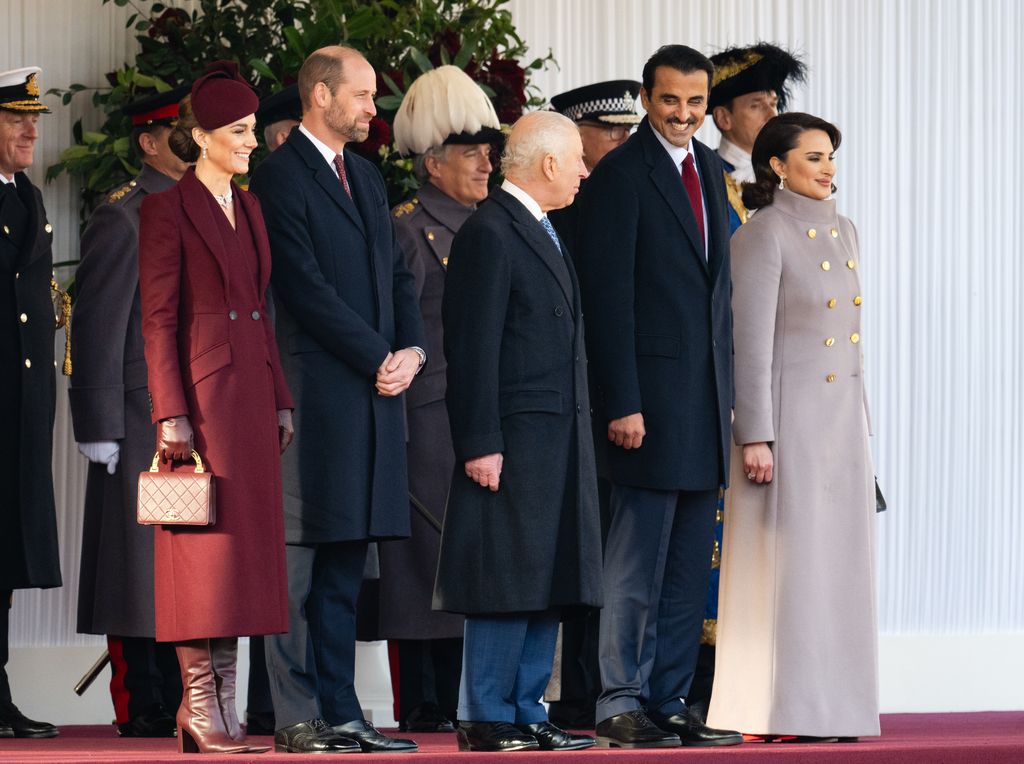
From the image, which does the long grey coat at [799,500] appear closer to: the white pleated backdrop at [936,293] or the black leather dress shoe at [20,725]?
the black leather dress shoe at [20,725]

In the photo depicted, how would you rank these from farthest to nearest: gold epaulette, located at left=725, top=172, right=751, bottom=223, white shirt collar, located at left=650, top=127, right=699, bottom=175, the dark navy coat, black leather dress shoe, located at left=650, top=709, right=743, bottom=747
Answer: gold epaulette, located at left=725, top=172, right=751, bottom=223 → white shirt collar, located at left=650, top=127, right=699, bottom=175 → the dark navy coat → black leather dress shoe, located at left=650, top=709, right=743, bottom=747

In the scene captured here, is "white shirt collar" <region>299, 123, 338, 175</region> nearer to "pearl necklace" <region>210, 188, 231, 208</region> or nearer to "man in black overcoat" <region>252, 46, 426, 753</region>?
"man in black overcoat" <region>252, 46, 426, 753</region>

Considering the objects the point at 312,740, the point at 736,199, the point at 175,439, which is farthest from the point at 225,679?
the point at 736,199

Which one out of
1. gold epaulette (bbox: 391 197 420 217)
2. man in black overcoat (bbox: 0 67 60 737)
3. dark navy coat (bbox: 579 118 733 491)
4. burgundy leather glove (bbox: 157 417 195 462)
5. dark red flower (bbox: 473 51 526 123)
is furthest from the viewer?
dark red flower (bbox: 473 51 526 123)

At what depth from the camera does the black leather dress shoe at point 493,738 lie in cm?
443

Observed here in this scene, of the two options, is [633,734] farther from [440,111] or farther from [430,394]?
[440,111]

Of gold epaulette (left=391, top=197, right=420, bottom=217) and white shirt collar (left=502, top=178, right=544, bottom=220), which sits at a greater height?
gold epaulette (left=391, top=197, right=420, bottom=217)

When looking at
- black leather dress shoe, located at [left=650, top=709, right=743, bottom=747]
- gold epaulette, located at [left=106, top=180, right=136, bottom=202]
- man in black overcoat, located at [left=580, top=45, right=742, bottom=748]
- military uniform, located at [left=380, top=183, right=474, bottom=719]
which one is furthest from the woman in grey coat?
gold epaulette, located at [left=106, top=180, right=136, bottom=202]

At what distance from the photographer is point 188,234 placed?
14.4 ft

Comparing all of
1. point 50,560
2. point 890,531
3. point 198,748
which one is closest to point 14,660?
point 50,560

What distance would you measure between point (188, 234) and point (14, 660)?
279 centimetres

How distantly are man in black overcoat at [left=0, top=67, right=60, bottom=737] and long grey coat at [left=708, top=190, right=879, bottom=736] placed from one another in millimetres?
1857

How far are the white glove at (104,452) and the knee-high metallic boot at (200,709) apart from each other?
4.04ft

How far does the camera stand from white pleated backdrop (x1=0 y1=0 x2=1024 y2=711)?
8078 millimetres
